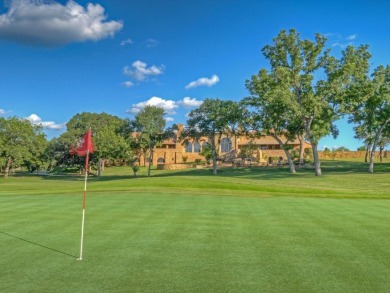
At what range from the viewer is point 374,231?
1157 centimetres

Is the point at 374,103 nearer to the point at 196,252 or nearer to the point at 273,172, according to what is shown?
the point at 273,172

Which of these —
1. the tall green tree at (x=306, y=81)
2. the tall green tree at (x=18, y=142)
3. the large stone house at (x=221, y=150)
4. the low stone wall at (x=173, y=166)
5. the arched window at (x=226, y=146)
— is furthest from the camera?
the arched window at (x=226, y=146)

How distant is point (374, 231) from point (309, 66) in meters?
37.6

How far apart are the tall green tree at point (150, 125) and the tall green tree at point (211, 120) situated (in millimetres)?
4216

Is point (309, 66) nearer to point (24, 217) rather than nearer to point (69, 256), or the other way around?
point (24, 217)

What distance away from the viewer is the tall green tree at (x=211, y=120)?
2242 inches

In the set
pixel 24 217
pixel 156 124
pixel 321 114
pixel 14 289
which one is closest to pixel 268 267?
pixel 14 289

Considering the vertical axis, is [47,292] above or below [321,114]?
below

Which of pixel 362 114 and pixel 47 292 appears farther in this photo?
pixel 362 114

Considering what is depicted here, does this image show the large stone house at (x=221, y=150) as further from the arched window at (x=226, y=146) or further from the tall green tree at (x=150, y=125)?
the tall green tree at (x=150, y=125)

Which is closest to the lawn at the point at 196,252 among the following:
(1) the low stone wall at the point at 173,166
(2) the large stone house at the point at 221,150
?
(1) the low stone wall at the point at 173,166

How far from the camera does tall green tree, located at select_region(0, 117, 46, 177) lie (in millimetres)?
67688

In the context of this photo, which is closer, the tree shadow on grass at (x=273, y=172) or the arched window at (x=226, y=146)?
the tree shadow on grass at (x=273, y=172)

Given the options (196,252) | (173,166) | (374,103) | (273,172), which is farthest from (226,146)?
(196,252)
